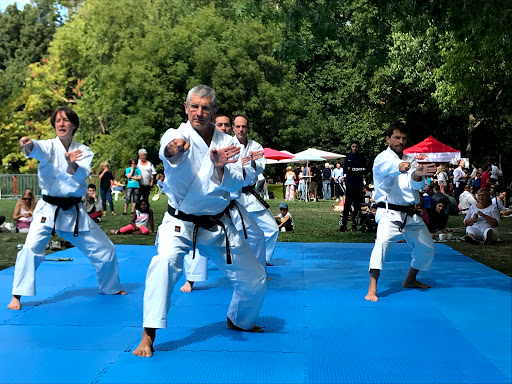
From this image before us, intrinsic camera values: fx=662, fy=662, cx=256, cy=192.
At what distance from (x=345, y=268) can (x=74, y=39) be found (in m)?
35.4

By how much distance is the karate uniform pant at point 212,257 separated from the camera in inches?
177

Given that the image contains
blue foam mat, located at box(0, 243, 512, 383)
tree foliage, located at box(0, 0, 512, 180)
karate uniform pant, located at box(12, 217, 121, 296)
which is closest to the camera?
blue foam mat, located at box(0, 243, 512, 383)

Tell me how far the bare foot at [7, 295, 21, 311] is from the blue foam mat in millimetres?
86

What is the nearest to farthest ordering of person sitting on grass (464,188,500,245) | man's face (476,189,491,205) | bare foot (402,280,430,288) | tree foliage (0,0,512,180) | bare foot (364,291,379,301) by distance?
bare foot (364,291,379,301)
bare foot (402,280,430,288)
person sitting on grass (464,188,500,245)
man's face (476,189,491,205)
tree foliage (0,0,512,180)

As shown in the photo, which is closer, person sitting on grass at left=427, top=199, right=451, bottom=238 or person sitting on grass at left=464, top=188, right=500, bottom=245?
person sitting on grass at left=464, top=188, right=500, bottom=245

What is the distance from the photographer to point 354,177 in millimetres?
13234

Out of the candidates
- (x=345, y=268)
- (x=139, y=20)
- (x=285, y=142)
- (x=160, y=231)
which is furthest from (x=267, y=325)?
(x=139, y=20)

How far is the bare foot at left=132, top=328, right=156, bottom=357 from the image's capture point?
173 inches

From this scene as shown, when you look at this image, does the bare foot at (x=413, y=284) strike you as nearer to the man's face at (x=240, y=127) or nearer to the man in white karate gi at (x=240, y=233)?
the man in white karate gi at (x=240, y=233)

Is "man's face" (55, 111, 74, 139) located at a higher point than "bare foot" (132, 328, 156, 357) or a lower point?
higher

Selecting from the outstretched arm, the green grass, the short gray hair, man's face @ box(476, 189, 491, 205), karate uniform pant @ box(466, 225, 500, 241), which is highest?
the short gray hair

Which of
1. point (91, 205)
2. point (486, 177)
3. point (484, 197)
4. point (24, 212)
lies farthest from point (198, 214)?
point (486, 177)

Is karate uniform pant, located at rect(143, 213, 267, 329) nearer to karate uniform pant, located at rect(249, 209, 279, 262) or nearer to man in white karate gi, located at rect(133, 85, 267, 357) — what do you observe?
man in white karate gi, located at rect(133, 85, 267, 357)

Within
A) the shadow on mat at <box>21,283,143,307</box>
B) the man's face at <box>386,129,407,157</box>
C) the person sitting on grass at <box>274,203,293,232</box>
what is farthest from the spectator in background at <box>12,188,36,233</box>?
the man's face at <box>386,129,407,157</box>
